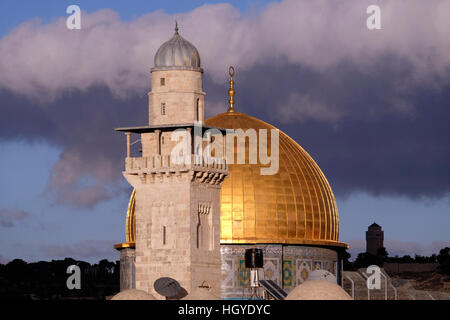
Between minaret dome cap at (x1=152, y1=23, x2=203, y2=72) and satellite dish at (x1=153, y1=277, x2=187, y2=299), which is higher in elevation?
minaret dome cap at (x1=152, y1=23, x2=203, y2=72)

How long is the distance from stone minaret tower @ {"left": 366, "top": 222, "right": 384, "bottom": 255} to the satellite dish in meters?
67.8

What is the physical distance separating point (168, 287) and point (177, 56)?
355 inches

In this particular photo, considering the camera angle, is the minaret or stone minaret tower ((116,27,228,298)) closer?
stone minaret tower ((116,27,228,298))

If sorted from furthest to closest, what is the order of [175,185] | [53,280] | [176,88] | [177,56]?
[53,280] < [177,56] < [176,88] < [175,185]

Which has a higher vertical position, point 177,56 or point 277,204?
point 177,56

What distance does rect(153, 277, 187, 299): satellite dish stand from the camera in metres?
52.1

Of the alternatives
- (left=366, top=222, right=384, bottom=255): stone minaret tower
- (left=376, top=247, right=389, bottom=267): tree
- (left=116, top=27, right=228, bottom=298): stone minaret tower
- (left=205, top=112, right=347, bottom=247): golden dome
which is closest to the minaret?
(left=116, top=27, right=228, bottom=298): stone minaret tower

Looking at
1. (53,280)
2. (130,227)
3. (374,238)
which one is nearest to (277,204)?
(130,227)

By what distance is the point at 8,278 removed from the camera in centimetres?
9556

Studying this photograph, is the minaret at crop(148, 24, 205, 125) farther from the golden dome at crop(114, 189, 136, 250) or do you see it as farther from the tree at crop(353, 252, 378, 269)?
the tree at crop(353, 252, 378, 269)

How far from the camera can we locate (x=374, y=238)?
12406cm

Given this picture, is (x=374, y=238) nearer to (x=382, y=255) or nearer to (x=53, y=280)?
(x=382, y=255)

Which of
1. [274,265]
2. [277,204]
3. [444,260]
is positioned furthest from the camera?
[444,260]
